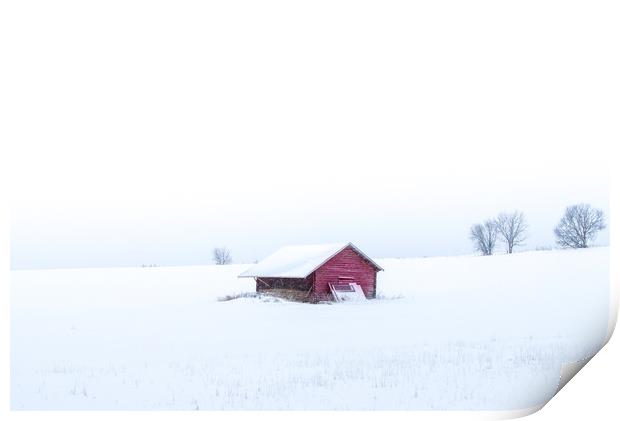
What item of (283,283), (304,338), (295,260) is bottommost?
(304,338)

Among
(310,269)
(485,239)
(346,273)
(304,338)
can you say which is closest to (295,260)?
(310,269)

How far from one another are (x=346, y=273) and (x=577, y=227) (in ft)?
8.89

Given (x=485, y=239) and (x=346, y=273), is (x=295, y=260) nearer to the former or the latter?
(x=346, y=273)

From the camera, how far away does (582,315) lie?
25.5ft

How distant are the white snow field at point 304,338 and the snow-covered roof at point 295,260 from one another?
21 cm

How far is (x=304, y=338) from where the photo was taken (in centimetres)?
767

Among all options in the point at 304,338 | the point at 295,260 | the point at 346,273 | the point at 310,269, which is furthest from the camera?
the point at 346,273

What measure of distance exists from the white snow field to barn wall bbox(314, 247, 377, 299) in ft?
0.82

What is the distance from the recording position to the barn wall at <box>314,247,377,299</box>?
26.4 ft

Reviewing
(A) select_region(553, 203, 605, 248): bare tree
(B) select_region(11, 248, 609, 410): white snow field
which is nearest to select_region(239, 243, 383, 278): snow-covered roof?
(B) select_region(11, 248, 609, 410): white snow field

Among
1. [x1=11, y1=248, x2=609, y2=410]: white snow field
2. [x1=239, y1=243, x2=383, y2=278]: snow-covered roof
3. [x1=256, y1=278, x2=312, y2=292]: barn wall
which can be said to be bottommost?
[x1=11, y1=248, x2=609, y2=410]: white snow field

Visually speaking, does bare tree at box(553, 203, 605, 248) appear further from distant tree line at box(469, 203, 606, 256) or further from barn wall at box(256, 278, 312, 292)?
barn wall at box(256, 278, 312, 292)

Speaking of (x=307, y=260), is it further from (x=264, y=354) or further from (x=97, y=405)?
(x=97, y=405)

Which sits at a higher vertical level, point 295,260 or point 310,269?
point 295,260
